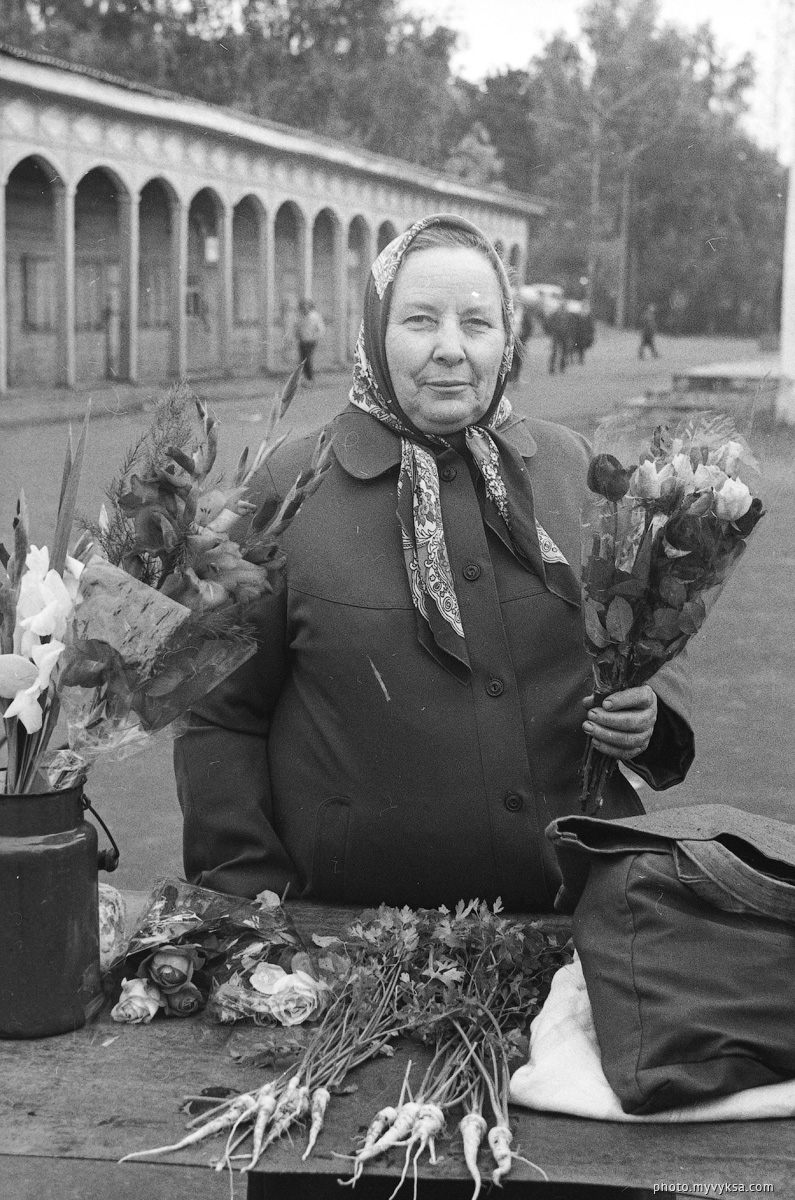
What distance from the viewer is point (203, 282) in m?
3.38

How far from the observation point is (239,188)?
10.8 ft

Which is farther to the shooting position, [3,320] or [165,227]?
[3,320]

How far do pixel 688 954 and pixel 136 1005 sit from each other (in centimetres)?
70

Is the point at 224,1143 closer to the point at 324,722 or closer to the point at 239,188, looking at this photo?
the point at 324,722

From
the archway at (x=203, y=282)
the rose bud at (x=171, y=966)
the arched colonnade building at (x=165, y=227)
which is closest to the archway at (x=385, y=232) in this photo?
the arched colonnade building at (x=165, y=227)

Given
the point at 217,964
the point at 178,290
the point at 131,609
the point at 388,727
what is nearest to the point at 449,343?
the point at 388,727

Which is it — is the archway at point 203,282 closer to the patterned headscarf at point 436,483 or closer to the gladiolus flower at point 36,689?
the patterned headscarf at point 436,483

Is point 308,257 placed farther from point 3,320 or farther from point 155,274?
point 3,320

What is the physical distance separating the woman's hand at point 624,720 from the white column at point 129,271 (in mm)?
1743

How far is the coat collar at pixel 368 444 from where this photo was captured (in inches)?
86.4

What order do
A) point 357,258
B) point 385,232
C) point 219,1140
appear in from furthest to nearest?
point 357,258 → point 385,232 → point 219,1140

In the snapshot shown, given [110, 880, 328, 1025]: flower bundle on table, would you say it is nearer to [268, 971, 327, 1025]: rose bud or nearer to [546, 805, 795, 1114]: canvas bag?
[268, 971, 327, 1025]: rose bud

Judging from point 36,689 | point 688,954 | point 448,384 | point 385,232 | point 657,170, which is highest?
point 657,170

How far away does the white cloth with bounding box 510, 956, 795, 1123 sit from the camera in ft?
4.68
